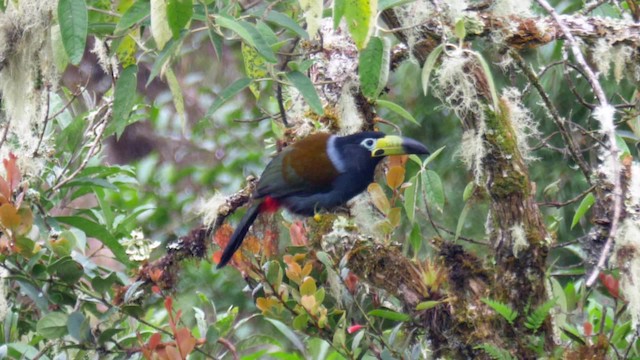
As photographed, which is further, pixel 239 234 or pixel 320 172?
pixel 320 172

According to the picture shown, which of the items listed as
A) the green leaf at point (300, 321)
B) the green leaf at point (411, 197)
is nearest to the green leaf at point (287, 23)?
the green leaf at point (411, 197)

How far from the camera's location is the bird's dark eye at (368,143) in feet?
8.32

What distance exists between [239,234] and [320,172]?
0.36m

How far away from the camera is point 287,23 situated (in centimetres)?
207

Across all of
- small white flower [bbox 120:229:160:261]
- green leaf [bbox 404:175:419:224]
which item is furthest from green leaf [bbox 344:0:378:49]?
small white flower [bbox 120:229:160:261]

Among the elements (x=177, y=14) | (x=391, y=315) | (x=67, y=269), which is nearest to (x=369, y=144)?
(x=391, y=315)

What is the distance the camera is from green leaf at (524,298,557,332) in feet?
6.33

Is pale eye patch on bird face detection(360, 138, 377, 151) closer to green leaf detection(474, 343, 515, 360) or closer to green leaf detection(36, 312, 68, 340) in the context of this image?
green leaf detection(474, 343, 515, 360)

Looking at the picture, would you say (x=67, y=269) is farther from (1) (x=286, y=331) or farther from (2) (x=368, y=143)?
(2) (x=368, y=143)

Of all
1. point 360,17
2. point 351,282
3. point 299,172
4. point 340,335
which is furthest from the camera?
point 299,172

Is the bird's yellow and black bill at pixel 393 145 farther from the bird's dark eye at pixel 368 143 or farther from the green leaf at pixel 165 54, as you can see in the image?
the green leaf at pixel 165 54

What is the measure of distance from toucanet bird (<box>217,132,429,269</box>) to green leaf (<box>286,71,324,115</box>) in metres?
0.48

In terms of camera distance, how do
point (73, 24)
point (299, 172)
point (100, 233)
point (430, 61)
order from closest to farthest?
point (73, 24) < point (430, 61) < point (100, 233) < point (299, 172)

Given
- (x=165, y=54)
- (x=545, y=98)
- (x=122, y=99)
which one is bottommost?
(x=545, y=98)
